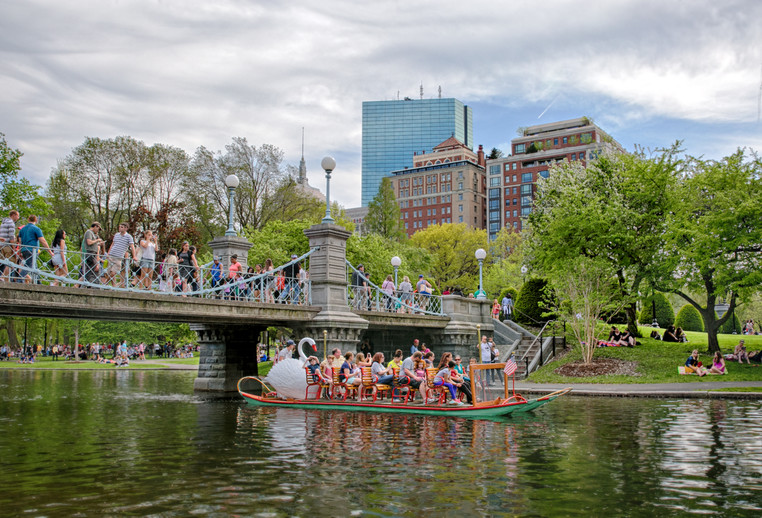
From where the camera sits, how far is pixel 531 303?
3844 cm

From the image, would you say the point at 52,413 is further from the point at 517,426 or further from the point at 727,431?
the point at 727,431

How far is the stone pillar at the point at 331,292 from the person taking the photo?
77.0ft

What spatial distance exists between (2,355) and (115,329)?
972cm

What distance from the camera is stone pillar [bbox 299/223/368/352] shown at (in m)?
23.5

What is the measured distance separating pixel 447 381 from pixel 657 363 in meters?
14.9

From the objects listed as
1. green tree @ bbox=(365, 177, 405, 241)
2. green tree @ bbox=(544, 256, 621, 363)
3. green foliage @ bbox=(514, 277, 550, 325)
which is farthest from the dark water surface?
green tree @ bbox=(365, 177, 405, 241)

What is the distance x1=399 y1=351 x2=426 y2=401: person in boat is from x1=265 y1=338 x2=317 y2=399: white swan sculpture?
114 inches

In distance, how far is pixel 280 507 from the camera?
812 centimetres

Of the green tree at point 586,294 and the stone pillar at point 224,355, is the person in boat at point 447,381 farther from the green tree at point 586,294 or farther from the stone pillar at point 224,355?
the green tree at point 586,294

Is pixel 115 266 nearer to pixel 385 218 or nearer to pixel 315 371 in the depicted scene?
pixel 315 371

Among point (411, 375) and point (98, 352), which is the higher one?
point (411, 375)

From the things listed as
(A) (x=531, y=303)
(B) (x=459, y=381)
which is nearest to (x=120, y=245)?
(B) (x=459, y=381)

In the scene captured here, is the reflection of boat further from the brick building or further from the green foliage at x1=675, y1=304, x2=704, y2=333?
the brick building

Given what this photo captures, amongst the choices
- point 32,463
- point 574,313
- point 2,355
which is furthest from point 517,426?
point 2,355
